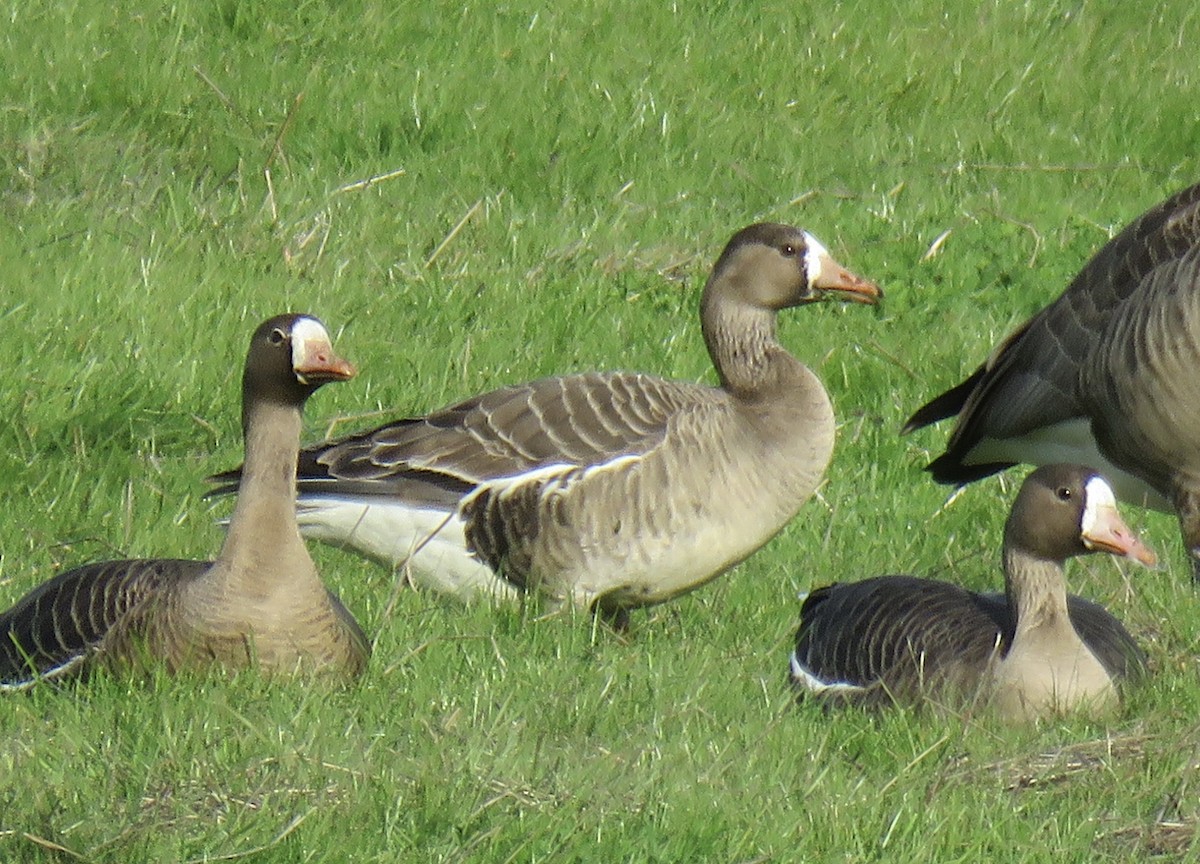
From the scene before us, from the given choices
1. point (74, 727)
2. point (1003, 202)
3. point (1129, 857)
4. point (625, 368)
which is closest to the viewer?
point (1129, 857)

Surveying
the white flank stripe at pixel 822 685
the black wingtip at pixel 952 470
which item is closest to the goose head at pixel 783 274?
the black wingtip at pixel 952 470

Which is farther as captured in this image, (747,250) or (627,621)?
(747,250)

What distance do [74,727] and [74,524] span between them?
95.2 inches

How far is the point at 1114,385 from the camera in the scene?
7828 mm

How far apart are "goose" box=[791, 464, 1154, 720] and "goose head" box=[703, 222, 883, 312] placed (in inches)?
63.1

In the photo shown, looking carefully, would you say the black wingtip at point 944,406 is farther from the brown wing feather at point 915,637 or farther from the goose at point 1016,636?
the goose at point 1016,636

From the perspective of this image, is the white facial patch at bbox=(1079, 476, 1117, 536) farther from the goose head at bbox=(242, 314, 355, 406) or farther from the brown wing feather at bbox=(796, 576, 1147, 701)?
the goose head at bbox=(242, 314, 355, 406)

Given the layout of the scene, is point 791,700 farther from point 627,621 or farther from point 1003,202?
point 1003,202

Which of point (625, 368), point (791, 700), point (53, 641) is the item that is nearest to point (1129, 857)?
→ point (791, 700)

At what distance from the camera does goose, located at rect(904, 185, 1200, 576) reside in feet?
24.5

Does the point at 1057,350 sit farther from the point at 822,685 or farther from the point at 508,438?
the point at 822,685

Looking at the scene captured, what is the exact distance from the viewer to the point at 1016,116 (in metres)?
12.4

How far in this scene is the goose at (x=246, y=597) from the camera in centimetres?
570

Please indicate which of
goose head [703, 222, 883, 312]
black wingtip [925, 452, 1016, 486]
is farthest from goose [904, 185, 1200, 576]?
goose head [703, 222, 883, 312]
